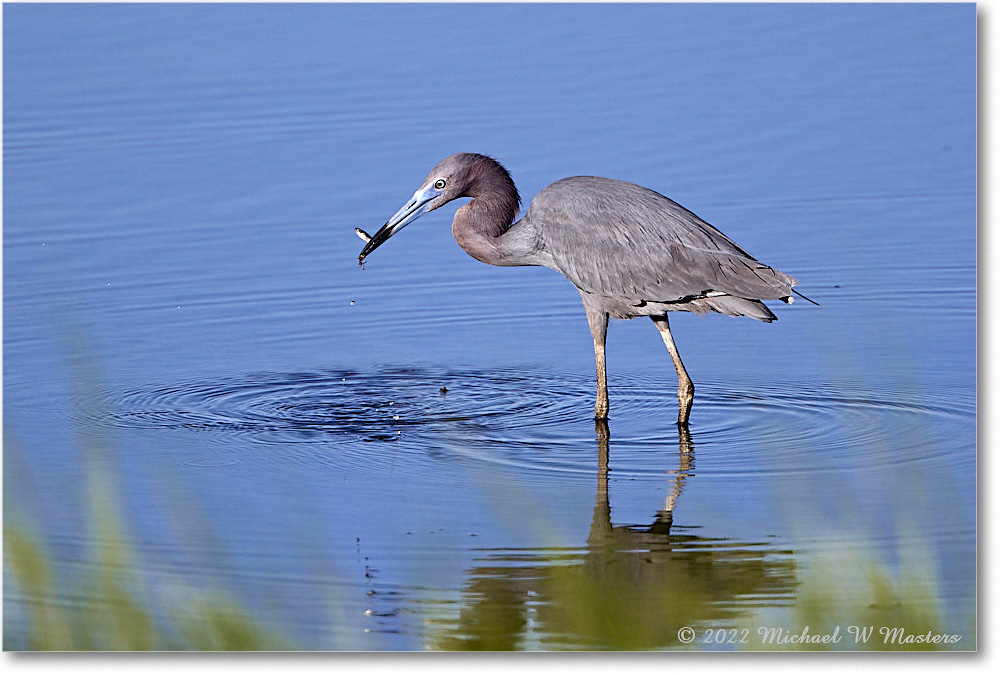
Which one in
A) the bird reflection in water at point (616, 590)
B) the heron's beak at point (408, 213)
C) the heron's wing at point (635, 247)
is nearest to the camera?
the bird reflection in water at point (616, 590)

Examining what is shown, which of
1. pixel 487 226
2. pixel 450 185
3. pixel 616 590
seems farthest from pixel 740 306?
pixel 616 590

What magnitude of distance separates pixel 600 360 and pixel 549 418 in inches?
13.1

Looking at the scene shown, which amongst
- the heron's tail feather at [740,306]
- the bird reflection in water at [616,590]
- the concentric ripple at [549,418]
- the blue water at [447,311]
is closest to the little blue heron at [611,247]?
the heron's tail feather at [740,306]

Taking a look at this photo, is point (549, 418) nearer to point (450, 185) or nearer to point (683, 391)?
point (683, 391)

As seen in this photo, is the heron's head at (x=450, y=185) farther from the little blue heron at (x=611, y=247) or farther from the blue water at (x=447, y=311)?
the blue water at (x=447, y=311)

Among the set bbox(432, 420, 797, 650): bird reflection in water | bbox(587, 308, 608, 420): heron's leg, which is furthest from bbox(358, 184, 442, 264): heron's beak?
bbox(432, 420, 797, 650): bird reflection in water

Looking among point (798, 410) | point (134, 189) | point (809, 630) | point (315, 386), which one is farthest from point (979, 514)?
point (134, 189)

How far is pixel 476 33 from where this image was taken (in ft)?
23.8

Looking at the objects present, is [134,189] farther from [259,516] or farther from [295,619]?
[295,619]

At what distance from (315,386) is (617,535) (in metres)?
2.20

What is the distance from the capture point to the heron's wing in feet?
21.9

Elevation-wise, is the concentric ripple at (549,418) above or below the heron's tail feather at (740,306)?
below

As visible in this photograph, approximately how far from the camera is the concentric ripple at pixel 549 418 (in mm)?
6387

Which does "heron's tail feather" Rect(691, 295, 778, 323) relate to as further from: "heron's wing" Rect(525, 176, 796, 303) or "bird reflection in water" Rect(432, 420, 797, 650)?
"bird reflection in water" Rect(432, 420, 797, 650)
